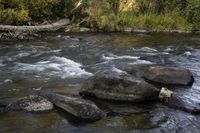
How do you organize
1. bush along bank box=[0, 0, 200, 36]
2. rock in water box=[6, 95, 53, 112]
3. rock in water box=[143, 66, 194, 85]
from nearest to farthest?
rock in water box=[6, 95, 53, 112]
rock in water box=[143, 66, 194, 85]
bush along bank box=[0, 0, 200, 36]

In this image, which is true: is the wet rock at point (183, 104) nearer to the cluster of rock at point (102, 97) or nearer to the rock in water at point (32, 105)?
the cluster of rock at point (102, 97)

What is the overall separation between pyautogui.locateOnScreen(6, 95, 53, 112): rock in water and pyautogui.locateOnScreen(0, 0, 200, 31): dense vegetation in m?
14.2

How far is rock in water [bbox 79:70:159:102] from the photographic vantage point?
11266mm

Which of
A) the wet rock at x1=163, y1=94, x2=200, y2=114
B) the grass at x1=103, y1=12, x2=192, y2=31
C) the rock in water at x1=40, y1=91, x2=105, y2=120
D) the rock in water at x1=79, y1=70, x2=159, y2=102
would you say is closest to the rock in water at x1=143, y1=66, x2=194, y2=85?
the wet rock at x1=163, y1=94, x2=200, y2=114

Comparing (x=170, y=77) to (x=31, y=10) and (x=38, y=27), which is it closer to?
(x=38, y=27)

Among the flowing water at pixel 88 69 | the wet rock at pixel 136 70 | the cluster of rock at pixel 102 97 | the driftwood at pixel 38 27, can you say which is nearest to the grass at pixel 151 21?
the flowing water at pixel 88 69

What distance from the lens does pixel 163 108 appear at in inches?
432

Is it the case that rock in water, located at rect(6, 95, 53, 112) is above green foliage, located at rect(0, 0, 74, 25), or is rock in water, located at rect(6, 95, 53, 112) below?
below

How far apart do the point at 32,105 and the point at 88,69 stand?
5.32 m

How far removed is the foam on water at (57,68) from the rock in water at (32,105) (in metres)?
3.40

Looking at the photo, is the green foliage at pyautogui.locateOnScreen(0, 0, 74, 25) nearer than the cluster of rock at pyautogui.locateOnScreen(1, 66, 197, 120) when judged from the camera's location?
No

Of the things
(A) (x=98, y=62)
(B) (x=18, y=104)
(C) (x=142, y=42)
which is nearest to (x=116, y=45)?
(C) (x=142, y=42)

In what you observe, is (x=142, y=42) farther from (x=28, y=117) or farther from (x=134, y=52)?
(x=28, y=117)

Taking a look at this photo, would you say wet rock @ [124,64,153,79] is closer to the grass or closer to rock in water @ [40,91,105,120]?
rock in water @ [40,91,105,120]
